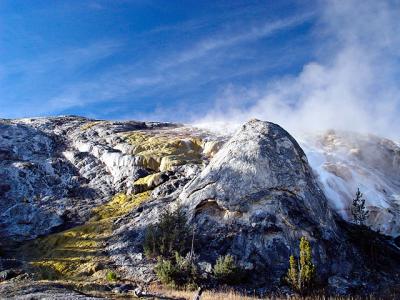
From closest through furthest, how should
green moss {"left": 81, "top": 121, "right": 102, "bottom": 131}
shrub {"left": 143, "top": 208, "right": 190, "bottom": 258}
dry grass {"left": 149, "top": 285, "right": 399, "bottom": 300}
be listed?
1. dry grass {"left": 149, "top": 285, "right": 399, "bottom": 300}
2. shrub {"left": 143, "top": 208, "right": 190, "bottom": 258}
3. green moss {"left": 81, "top": 121, "right": 102, "bottom": 131}

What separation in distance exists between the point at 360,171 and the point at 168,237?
2336 centimetres

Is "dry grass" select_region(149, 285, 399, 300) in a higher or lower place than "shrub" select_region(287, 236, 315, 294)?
lower

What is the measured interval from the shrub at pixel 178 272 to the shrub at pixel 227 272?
3.96 ft

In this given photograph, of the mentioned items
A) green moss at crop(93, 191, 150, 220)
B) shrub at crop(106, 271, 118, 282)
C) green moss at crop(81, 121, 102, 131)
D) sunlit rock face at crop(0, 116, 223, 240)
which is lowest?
shrub at crop(106, 271, 118, 282)

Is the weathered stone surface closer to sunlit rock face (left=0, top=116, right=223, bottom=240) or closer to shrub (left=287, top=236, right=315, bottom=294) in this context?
shrub (left=287, top=236, right=315, bottom=294)

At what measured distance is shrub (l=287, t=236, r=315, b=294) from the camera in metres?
23.2

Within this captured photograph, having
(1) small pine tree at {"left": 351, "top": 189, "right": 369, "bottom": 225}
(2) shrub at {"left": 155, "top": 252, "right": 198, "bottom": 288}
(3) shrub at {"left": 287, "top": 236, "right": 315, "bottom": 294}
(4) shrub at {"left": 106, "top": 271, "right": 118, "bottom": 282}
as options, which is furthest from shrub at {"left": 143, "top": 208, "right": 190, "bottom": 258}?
(1) small pine tree at {"left": 351, "top": 189, "right": 369, "bottom": 225}

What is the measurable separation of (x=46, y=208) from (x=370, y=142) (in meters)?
35.8

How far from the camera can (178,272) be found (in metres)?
25.5

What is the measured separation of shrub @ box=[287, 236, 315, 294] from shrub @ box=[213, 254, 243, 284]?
2.95 meters

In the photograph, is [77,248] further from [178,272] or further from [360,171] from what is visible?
[360,171]

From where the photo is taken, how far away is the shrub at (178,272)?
25.1m

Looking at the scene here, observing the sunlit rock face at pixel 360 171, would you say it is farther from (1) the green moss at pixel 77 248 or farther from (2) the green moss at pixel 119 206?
(1) the green moss at pixel 77 248

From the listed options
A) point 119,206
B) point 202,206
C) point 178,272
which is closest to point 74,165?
point 119,206
